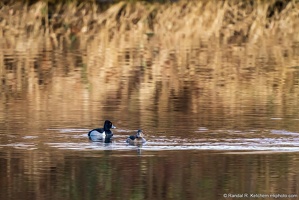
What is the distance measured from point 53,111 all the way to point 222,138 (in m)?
3.06

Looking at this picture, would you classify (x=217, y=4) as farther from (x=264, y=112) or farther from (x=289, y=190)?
(x=289, y=190)

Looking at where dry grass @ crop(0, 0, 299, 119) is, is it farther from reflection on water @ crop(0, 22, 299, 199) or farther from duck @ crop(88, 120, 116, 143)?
duck @ crop(88, 120, 116, 143)

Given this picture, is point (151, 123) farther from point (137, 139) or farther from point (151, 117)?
point (137, 139)

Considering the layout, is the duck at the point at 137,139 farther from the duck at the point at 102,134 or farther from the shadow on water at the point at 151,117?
the duck at the point at 102,134

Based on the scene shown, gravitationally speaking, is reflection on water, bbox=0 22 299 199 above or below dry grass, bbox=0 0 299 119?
below

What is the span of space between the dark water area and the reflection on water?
13mm

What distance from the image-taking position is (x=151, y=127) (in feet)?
46.3

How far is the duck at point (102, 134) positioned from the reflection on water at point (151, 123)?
0.36ft

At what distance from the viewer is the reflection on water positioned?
10.9 meters

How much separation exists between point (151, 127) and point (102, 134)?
1.14 m

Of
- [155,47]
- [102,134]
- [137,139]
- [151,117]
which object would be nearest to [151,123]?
[151,117]

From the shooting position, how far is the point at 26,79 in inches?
752

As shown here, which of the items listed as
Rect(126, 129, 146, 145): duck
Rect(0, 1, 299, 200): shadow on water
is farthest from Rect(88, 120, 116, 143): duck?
Rect(126, 129, 146, 145): duck

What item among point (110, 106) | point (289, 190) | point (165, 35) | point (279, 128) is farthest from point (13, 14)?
point (289, 190)
